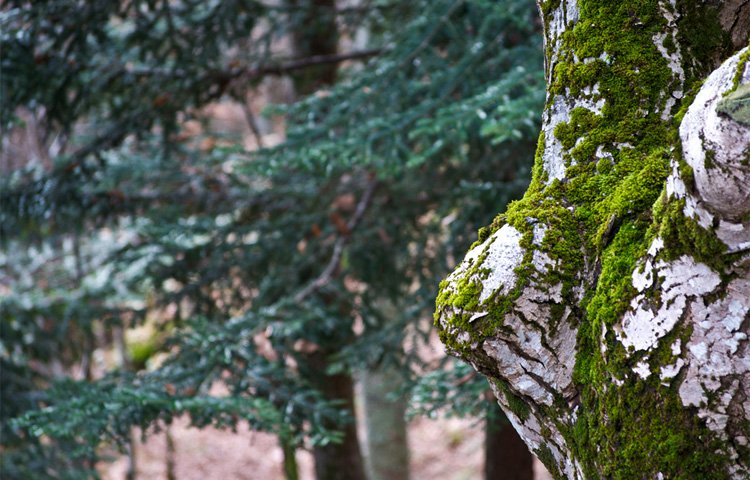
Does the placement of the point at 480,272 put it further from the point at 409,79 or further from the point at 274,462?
the point at 274,462

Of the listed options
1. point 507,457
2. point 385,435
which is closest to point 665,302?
point 507,457

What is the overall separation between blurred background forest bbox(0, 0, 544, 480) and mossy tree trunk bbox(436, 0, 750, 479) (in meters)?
1.22

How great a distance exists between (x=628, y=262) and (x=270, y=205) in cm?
423

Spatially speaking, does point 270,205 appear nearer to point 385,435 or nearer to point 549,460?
point 385,435

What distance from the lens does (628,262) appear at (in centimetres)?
127

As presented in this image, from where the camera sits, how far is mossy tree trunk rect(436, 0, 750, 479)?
1.09m

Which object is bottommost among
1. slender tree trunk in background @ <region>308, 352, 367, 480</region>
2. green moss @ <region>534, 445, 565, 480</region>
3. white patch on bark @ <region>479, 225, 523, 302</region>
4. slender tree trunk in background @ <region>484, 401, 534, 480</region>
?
green moss @ <region>534, 445, 565, 480</region>

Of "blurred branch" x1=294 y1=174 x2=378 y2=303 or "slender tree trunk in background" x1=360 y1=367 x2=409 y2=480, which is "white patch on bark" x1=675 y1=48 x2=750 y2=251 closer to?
"blurred branch" x1=294 y1=174 x2=378 y2=303

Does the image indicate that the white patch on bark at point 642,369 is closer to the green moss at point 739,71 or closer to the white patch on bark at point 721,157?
the white patch on bark at point 721,157

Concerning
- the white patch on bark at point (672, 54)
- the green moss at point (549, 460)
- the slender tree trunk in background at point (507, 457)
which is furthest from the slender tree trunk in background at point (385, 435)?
the white patch on bark at point (672, 54)

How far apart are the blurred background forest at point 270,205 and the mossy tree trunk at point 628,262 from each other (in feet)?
3.99

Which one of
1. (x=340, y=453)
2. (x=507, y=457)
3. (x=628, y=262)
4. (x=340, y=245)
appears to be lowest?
(x=628, y=262)

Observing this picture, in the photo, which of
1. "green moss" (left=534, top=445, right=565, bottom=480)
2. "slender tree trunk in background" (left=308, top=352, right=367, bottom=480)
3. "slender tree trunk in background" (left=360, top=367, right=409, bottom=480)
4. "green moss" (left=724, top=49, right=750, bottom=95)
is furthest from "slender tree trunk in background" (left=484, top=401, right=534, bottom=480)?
"green moss" (left=724, top=49, right=750, bottom=95)

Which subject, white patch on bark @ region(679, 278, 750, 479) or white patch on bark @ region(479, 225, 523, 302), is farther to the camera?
white patch on bark @ region(479, 225, 523, 302)
